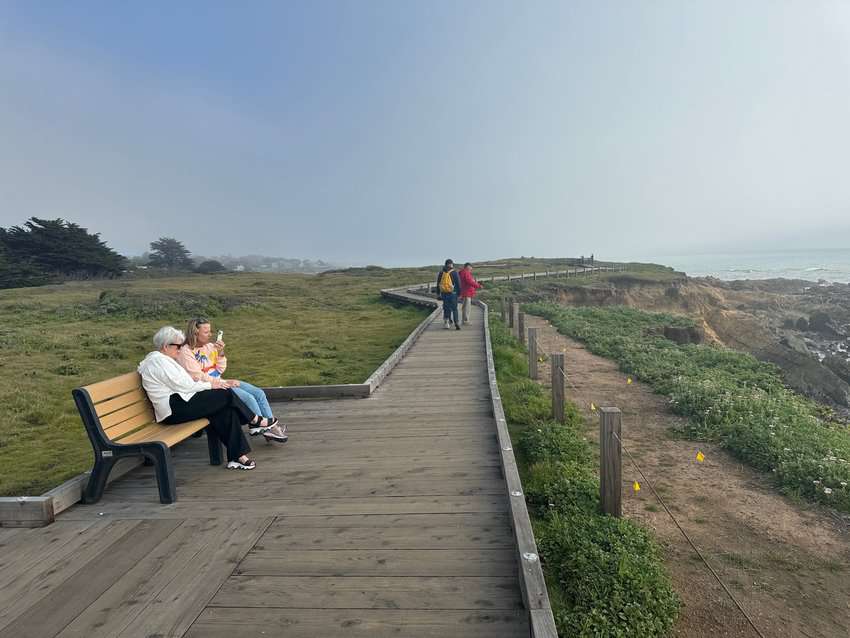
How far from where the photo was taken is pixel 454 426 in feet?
21.5

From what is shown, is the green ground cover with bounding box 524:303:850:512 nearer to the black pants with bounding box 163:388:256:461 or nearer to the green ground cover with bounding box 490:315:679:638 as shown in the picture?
the green ground cover with bounding box 490:315:679:638

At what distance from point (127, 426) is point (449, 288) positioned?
10.5m

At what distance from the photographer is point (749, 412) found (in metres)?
8.95

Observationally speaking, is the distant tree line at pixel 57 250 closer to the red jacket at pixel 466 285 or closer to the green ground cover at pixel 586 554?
the red jacket at pixel 466 285

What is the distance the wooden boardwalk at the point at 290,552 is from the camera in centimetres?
298

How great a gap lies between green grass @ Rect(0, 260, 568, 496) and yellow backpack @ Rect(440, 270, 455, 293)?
2507mm

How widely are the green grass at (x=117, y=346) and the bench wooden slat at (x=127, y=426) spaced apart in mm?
1976

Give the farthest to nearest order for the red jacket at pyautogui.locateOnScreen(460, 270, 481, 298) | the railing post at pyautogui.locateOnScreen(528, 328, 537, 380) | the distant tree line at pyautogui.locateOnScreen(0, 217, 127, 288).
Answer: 1. the distant tree line at pyautogui.locateOnScreen(0, 217, 127, 288)
2. the red jacket at pyautogui.locateOnScreen(460, 270, 481, 298)
3. the railing post at pyautogui.locateOnScreen(528, 328, 537, 380)

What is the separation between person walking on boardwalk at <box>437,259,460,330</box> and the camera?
1401cm

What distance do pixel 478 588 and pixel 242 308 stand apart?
2396cm

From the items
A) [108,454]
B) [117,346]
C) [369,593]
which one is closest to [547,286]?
[117,346]

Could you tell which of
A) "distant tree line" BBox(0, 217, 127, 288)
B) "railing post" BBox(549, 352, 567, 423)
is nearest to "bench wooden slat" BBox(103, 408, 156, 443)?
"railing post" BBox(549, 352, 567, 423)

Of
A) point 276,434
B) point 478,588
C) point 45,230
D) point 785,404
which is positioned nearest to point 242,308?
point 276,434

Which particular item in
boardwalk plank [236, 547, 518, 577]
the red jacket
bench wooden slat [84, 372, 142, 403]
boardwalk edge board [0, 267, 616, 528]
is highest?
the red jacket
